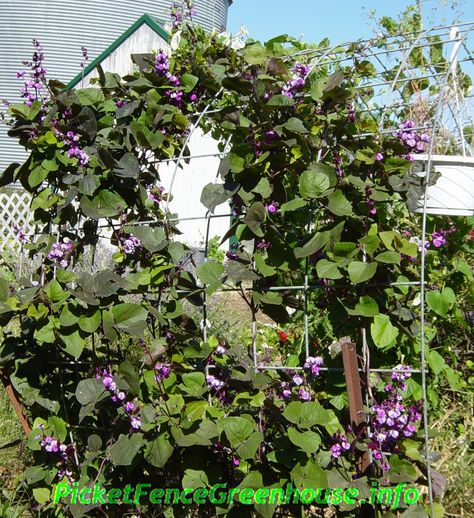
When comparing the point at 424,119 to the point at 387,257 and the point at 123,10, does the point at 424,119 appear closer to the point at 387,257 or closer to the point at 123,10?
the point at 387,257

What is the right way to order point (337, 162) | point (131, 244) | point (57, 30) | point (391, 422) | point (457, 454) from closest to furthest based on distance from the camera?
1. point (391, 422)
2. point (337, 162)
3. point (131, 244)
4. point (457, 454)
5. point (57, 30)

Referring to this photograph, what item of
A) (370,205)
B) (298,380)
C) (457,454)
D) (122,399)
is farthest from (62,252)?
(457,454)

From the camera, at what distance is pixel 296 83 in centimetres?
197

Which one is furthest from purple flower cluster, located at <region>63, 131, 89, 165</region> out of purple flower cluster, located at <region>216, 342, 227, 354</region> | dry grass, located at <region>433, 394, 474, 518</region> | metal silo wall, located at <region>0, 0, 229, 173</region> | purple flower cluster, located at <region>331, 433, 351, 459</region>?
metal silo wall, located at <region>0, 0, 229, 173</region>

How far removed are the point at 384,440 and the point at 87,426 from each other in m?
0.95

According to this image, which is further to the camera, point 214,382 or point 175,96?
point 175,96

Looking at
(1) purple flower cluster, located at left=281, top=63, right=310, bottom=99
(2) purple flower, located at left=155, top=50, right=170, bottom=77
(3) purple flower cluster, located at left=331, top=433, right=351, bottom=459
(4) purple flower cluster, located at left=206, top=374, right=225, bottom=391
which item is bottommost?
(3) purple flower cluster, located at left=331, top=433, right=351, bottom=459

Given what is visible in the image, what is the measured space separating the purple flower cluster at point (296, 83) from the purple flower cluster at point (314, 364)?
720 mm

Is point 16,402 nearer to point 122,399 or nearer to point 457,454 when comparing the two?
point 122,399

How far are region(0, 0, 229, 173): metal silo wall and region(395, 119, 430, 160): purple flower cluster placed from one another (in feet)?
45.1

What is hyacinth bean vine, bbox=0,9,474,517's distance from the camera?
188 cm

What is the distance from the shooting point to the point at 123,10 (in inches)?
599

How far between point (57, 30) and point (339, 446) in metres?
14.7

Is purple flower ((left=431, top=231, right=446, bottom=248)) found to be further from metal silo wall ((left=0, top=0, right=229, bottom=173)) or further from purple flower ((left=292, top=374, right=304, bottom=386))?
metal silo wall ((left=0, top=0, right=229, bottom=173))
